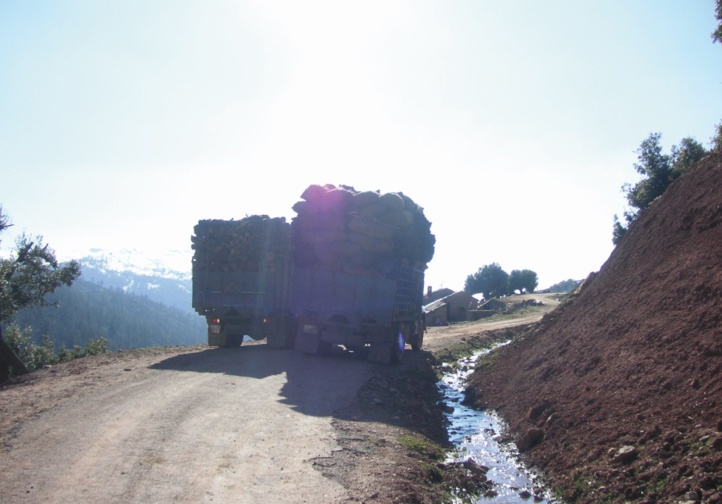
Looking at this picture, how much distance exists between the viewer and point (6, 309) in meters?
26.9

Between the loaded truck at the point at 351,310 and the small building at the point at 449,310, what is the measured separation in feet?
122

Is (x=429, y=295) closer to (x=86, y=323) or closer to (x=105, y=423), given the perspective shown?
(x=105, y=423)

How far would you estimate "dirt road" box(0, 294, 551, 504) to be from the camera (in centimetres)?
569

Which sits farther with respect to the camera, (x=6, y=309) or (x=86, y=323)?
(x=86, y=323)

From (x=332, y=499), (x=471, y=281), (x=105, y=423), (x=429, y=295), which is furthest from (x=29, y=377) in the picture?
(x=471, y=281)

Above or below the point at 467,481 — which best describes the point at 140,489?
above

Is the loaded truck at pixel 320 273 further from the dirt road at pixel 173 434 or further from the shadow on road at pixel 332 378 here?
the dirt road at pixel 173 434

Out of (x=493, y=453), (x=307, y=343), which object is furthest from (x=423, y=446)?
(x=307, y=343)

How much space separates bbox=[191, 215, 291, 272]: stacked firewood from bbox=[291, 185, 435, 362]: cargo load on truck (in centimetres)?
201

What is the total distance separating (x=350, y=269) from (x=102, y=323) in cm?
14229

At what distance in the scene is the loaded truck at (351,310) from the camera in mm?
15391

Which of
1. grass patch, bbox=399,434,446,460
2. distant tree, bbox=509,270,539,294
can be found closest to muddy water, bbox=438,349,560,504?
grass patch, bbox=399,434,446,460

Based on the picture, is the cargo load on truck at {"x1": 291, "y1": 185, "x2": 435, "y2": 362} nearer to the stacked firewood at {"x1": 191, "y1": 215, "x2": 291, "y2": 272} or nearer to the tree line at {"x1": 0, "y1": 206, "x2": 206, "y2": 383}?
the stacked firewood at {"x1": 191, "y1": 215, "x2": 291, "y2": 272}

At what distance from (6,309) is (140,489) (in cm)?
2604
